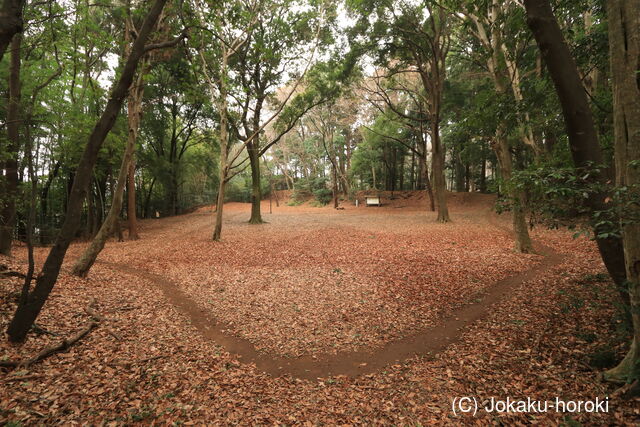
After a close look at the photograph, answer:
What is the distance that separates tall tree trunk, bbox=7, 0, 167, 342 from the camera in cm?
358

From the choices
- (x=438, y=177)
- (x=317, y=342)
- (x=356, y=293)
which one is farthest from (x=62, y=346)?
(x=438, y=177)

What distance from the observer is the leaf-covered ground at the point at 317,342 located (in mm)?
3238

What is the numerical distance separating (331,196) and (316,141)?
8.74 metres

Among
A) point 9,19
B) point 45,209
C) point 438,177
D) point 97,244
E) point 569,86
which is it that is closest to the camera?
point 9,19

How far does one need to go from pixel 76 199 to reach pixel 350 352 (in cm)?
470

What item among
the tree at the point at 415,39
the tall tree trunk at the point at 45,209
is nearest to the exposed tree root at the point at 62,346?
the tall tree trunk at the point at 45,209

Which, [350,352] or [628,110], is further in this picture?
[350,352]

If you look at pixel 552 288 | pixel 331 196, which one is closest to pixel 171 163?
pixel 331 196

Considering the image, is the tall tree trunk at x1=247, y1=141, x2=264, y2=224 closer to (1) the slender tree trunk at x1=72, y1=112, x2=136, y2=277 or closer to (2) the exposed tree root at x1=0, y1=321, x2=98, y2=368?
(1) the slender tree trunk at x1=72, y1=112, x2=136, y2=277

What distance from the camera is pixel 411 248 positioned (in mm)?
10555

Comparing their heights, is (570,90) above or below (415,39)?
below

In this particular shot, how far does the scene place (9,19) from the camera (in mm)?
2969

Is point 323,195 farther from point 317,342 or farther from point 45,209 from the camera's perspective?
point 317,342

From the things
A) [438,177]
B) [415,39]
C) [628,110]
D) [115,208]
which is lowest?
[115,208]
